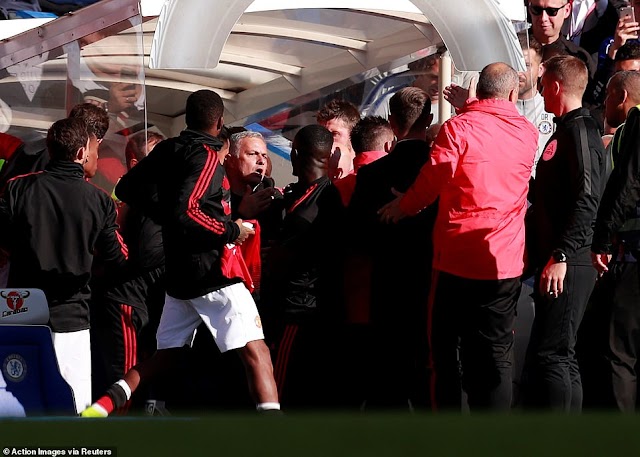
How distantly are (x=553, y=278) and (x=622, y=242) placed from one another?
47cm

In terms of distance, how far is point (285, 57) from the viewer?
27.5ft

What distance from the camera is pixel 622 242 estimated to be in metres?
5.72

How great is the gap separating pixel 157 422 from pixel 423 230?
13.1ft

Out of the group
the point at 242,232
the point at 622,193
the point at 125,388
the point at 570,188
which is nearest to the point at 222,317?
the point at 242,232

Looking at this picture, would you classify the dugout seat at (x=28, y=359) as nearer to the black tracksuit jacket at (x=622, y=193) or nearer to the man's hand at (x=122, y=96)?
the man's hand at (x=122, y=96)

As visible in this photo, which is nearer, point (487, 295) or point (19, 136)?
point (487, 295)

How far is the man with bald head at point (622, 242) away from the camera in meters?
5.36

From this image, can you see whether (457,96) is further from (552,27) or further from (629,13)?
(629,13)

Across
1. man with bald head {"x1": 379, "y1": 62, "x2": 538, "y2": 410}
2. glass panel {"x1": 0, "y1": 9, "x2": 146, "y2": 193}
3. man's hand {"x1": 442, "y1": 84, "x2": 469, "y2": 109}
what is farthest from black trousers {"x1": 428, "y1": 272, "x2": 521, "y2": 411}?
glass panel {"x1": 0, "y1": 9, "x2": 146, "y2": 193}

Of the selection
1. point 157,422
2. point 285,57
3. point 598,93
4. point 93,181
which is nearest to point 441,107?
point 598,93

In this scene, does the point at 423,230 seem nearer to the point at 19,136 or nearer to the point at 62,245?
the point at 62,245

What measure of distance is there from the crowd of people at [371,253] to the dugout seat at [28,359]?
0.23 m

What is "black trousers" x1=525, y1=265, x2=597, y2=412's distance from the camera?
18.6 feet

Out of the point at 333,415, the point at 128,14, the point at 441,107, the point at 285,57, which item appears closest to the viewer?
the point at 333,415
